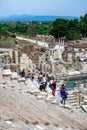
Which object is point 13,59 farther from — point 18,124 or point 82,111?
point 18,124

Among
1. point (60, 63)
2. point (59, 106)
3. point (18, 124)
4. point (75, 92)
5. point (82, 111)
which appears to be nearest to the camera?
point (18, 124)

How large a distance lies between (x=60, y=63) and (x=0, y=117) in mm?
31310

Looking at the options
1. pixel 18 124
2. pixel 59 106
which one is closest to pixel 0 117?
pixel 18 124

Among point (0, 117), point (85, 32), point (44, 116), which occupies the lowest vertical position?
point (85, 32)

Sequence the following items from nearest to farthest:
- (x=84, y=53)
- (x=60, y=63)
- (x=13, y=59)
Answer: (x=13, y=59), (x=60, y=63), (x=84, y=53)

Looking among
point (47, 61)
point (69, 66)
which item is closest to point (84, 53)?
point (69, 66)

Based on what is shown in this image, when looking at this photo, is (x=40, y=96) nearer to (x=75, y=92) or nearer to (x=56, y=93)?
(x=56, y=93)

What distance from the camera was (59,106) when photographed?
59.3 ft

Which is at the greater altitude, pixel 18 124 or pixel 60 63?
pixel 18 124

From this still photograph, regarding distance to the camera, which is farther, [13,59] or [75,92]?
[13,59]

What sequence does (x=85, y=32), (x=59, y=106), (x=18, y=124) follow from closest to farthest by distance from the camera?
1. (x=18, y=124)
2. (x=59, y=106)
3. (x=85, y=32)

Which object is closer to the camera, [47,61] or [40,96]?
[40,96]

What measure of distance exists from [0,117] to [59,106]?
746 centimetres

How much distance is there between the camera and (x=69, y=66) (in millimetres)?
44031
